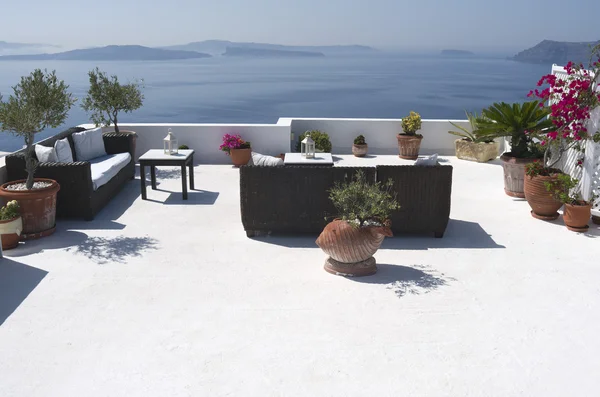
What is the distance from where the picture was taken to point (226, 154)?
11.3 metres

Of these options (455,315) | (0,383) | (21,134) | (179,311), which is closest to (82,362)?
(0,383)

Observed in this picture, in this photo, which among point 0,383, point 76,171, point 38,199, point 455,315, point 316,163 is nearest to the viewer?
point 0,383

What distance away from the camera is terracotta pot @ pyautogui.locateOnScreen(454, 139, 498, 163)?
36.7ft

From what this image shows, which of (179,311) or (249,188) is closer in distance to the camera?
(179,311)

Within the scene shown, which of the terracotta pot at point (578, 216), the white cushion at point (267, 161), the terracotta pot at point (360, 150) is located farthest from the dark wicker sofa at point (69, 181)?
the terracotta pot at point (578, 216)

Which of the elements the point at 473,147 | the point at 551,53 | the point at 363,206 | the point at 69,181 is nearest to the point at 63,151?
the point at 69,181

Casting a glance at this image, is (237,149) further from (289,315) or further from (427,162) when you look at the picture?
(289,315)

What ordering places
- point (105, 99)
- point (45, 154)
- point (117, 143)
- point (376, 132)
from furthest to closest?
point (376, 132), point (105, 99), point (117, 143), point (45, 154)

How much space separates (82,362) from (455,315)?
281 centimetres

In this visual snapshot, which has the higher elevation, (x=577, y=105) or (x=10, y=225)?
(x=577, y=105)

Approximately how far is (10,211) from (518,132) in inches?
262

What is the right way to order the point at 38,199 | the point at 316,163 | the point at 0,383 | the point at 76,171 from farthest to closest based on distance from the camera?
the point at 316,163 < the point at 76,171 < the point at 38,199 < the point at 0,383

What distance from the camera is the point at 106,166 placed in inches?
336

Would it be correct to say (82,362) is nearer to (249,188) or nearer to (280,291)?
(280,291)
